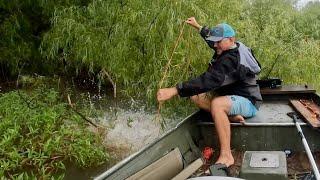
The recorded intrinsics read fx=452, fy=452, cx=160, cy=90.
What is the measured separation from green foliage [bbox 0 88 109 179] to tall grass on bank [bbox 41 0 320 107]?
88 centimetres

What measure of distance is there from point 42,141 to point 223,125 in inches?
111

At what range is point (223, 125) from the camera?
13.6 ft

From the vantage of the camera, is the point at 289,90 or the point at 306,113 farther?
the point at 289,90

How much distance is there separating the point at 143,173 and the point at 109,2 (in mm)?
3527

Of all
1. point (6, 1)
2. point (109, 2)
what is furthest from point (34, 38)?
point (109, 2)

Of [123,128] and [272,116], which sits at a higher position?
[272,116]

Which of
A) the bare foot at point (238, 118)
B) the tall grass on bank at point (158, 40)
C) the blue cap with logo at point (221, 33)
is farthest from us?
the tall grass on bank at point (158, 40)

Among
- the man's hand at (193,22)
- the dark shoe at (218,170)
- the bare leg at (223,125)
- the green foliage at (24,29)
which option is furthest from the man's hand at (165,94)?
the green foliage at (24,29)

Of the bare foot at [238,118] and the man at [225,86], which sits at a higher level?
the man at [225,86]

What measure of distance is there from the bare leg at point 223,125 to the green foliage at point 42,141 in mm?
2122

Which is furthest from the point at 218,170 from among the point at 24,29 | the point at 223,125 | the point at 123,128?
the point at 24,29

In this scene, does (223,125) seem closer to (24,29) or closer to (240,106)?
(240,106)

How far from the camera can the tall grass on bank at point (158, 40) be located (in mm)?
5285

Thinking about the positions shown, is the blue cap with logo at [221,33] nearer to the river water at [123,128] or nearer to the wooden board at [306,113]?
the wooden board at [306,113]
